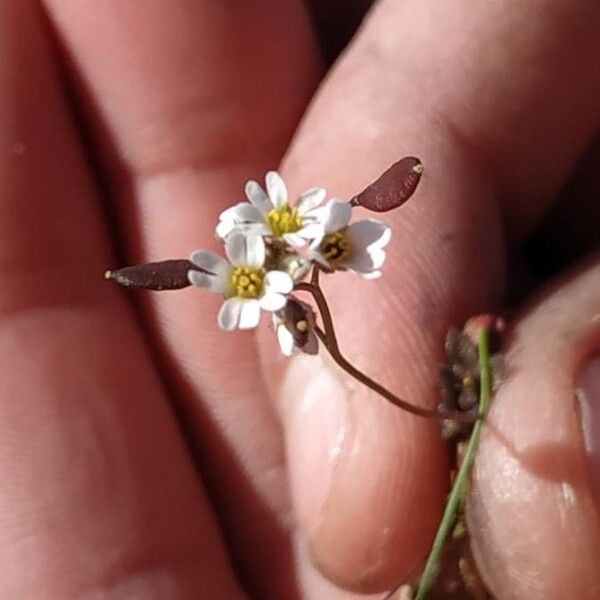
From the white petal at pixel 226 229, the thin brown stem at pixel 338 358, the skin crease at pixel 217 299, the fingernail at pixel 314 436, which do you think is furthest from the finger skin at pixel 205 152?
the white petal at pixel 226 229

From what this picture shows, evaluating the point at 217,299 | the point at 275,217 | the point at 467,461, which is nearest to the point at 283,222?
the point at 275,217

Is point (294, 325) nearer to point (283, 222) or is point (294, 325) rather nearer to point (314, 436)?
point (283, 222)

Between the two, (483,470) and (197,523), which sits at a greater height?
(483,470)

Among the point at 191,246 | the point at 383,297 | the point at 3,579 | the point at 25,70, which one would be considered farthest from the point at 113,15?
the point at 3,579

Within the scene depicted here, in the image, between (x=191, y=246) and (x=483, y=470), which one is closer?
(x=483, y=470)

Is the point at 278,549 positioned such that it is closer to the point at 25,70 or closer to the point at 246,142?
the point at 246,142

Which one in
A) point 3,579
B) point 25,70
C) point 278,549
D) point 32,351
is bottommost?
point 278,549

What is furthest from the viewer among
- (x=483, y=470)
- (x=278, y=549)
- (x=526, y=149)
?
(x=278, y=549)
